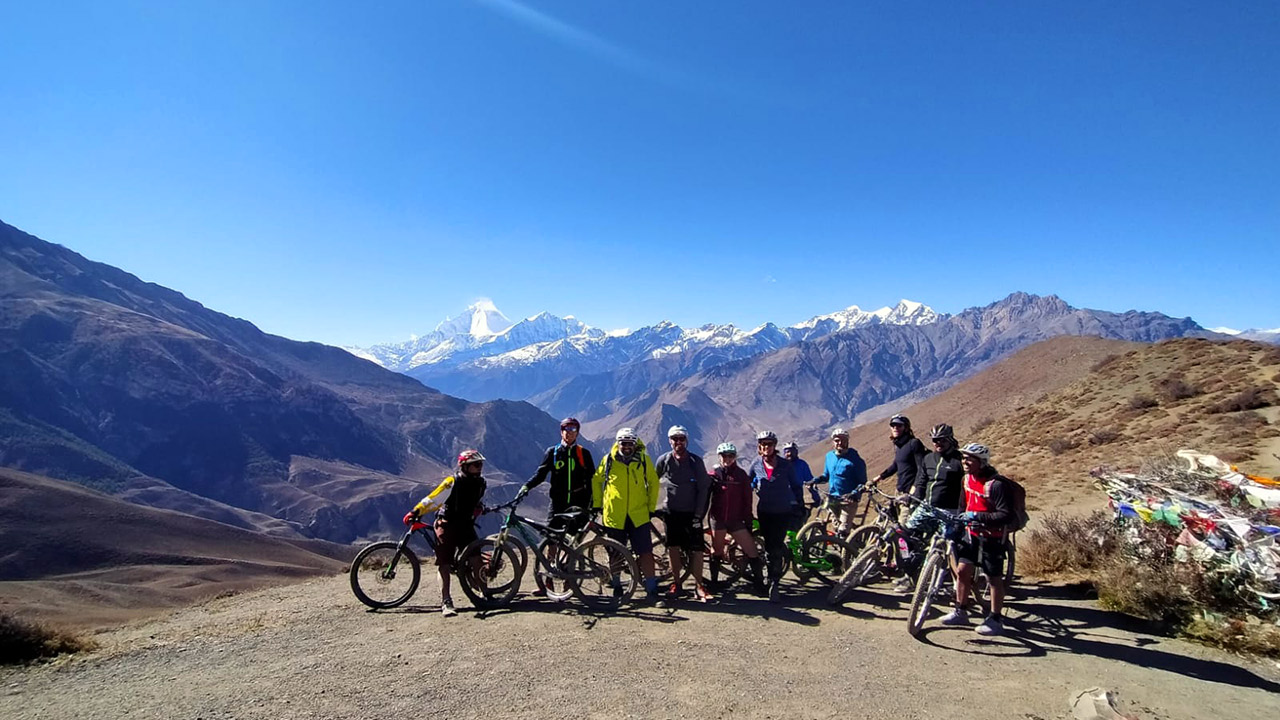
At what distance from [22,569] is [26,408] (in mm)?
128170

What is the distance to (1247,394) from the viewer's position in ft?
67.6

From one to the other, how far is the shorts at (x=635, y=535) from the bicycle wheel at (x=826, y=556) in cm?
240

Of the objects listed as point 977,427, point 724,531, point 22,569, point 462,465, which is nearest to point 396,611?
point 462,465

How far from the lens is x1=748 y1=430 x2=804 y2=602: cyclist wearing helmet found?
308 inches

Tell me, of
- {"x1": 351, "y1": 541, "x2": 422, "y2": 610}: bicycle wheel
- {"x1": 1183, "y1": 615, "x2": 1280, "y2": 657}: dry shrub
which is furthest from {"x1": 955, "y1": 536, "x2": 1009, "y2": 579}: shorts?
{"x1": 351, "y1": 541, "x2": 422, "y2": 610}: bicycle wheel

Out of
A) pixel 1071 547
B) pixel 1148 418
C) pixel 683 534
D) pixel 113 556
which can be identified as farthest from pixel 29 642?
pixel 113 556

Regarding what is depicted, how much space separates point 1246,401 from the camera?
66.5 feet

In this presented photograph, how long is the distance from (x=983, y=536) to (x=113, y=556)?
270ft

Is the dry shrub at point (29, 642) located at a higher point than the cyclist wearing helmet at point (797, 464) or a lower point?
lower

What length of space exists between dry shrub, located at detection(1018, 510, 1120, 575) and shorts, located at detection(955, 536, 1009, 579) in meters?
2.88

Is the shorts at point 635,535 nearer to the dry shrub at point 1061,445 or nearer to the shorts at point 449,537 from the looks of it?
the shorts at point 449,537

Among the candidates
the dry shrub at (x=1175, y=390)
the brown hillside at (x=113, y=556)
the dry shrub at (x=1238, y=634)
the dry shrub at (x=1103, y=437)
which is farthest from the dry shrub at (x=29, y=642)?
the brown hillside at (x=113, y=556)

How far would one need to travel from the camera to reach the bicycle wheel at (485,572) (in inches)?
301

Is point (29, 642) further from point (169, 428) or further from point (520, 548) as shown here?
point (169, 428)
